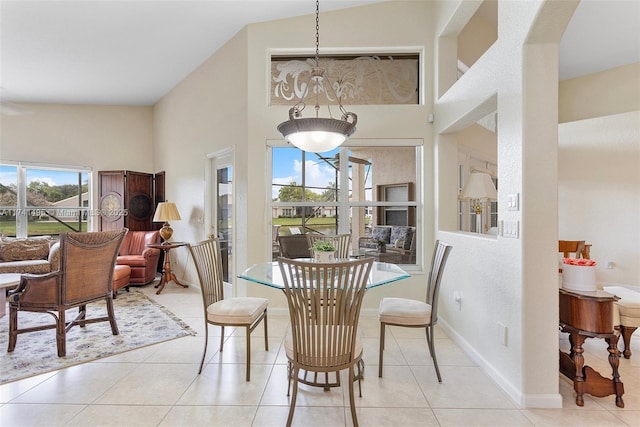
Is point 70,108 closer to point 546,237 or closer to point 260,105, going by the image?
point 260,105

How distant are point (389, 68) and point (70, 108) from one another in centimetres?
597

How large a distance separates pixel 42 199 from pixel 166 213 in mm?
2604

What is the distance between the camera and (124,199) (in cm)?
568

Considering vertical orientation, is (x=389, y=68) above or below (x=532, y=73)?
above

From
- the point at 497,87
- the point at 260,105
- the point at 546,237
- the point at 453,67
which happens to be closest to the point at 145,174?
the point at 260,105

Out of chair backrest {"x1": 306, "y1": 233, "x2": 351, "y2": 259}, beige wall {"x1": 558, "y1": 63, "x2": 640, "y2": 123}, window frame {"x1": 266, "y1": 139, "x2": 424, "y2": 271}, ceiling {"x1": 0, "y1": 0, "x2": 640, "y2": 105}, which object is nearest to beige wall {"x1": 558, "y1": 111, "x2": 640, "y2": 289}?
beige wall {"x1": 558, "y1": 63, "x2": 640, "y2": 123}

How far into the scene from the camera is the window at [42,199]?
205 inches

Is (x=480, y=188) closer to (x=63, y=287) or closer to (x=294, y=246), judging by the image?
(x=294, y=246)

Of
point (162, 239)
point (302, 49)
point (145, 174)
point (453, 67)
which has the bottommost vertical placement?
point (162, 239)

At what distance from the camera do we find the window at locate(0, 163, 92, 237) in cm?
521

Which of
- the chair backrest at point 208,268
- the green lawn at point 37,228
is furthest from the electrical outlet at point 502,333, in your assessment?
the green lawn at point 37,228

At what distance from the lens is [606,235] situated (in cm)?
449

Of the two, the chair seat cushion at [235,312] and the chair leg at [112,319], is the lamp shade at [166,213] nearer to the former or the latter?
the chair leg at [112,319]

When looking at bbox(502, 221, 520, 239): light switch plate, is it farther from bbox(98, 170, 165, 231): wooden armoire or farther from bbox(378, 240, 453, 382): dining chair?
bbox(98, 170, 165, 231): wooden armoire
